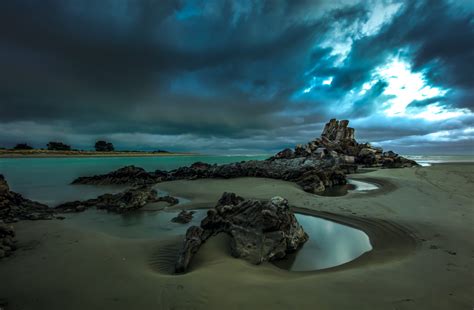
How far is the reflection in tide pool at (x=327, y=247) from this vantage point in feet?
14.7

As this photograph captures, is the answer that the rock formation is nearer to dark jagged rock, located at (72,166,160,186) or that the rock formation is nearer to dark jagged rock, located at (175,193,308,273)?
dark jagged rock, located at (72,166,160,186)

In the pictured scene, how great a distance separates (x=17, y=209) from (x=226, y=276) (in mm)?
10502

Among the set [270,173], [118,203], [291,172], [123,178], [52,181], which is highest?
[291,172]

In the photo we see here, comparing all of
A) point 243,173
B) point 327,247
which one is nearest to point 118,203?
point 327,247

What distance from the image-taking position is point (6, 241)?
4.90 meters

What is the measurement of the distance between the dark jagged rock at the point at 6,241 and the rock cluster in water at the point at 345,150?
2697 centimetres

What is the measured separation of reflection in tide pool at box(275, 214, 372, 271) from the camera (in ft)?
14.7

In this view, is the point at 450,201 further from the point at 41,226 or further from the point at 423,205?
the point at 41,226

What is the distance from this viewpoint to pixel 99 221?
319 inches

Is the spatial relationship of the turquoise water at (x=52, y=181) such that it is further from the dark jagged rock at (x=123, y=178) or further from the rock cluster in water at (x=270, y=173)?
the rock cluster in water at (x=270, y=173)

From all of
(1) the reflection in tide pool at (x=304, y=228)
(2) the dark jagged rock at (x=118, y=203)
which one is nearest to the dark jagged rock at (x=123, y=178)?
(2) the dark jagged rock at (x=118, y=203)

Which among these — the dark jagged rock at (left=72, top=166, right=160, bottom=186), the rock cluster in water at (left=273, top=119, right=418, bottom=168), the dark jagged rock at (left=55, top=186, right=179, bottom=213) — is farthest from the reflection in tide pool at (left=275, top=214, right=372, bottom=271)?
the rock cluster in water at (left=273, top=119, right=418, bottom=168)

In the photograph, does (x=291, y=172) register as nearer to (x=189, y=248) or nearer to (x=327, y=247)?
(x=327, y=247)

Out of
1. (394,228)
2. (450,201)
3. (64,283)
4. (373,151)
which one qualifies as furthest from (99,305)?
(373,151)
